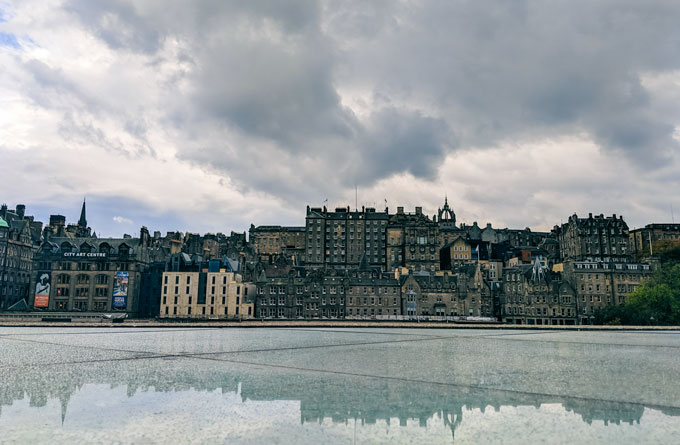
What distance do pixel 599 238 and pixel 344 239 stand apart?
76.6 m

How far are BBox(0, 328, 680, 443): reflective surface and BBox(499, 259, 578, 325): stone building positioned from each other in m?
92.6

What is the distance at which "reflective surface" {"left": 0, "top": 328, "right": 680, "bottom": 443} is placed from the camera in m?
13.1

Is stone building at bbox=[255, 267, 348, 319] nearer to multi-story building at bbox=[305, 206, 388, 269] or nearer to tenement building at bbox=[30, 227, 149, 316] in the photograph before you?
tenement building at bbox=[30, 227, 149, 316]

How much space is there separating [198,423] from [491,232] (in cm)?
17421

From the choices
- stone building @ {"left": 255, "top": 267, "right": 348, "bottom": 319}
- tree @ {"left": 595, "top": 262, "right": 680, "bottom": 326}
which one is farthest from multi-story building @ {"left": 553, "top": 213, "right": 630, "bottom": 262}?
stone building @ {"left": 255, "top": 267, "right": 348, "bottom": 319}

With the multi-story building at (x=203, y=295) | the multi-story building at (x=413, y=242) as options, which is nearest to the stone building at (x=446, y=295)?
the multi-story building at (x=413, y=242)

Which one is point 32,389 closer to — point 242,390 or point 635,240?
point 242,390

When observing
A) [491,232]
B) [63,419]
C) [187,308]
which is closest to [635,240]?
[491,232]

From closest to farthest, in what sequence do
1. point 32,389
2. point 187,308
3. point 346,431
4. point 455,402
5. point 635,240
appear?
1. point 346,431
2. point 455,402
3. point 32,389
4. point 187,308
5. point 635,240

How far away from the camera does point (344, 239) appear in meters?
169

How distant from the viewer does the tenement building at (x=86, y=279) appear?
11706 cm

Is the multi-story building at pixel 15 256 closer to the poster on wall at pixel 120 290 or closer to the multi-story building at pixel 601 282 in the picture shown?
the poster on wall at pixel 120 290

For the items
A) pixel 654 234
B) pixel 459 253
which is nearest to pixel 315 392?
pixel 459 253

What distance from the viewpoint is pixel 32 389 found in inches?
747
